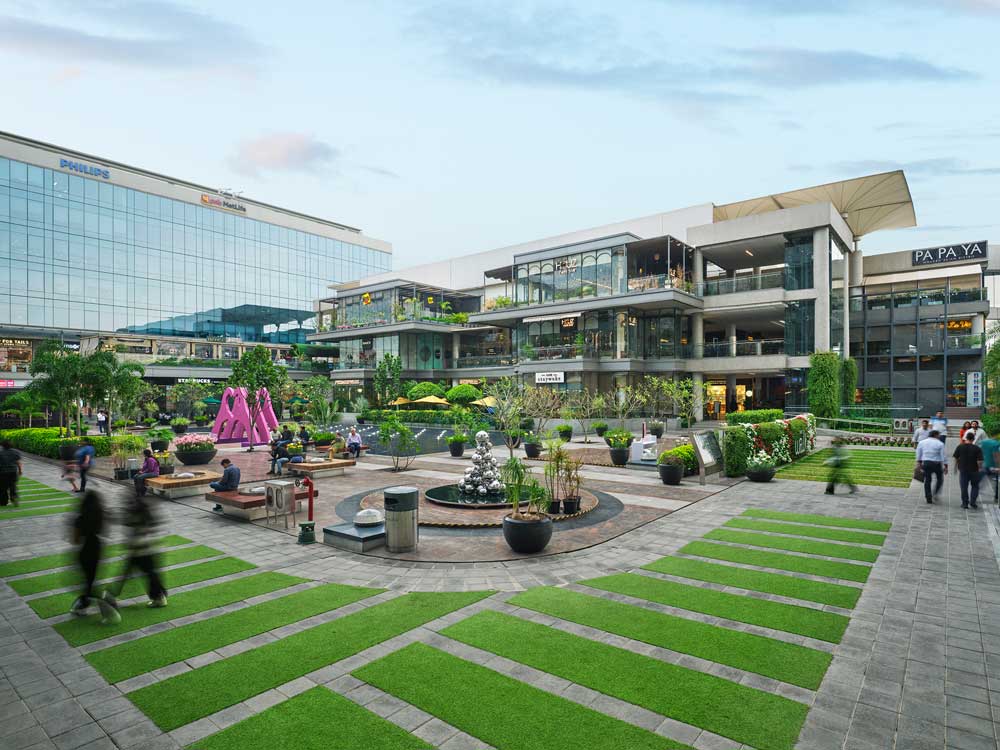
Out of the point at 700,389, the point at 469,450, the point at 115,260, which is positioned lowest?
the point at 469,450

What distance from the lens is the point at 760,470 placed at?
17.7m

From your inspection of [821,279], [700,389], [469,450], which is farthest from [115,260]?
[821,279]

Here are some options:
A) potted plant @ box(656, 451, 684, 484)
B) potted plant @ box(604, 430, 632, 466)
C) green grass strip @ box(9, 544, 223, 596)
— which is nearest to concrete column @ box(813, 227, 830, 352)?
potted plant @ box(604, 430, 632, 466)

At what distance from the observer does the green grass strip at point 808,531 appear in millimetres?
10922

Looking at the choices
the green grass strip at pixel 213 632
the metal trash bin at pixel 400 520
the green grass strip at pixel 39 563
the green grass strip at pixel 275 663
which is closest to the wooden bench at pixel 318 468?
the green grass strip at pixel 39 563

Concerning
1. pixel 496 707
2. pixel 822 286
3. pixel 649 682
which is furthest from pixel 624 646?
pixel 822 286

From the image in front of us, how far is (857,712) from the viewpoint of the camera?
16.7ft

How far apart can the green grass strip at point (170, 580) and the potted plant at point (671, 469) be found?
507 inches

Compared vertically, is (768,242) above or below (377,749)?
above

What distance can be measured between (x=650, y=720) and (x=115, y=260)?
8050cm

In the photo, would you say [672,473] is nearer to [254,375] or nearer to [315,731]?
[315,731]

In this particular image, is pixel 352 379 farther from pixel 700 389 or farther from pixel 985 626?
pixel 985 626

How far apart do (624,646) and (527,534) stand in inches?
148

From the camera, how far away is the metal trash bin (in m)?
10.3
